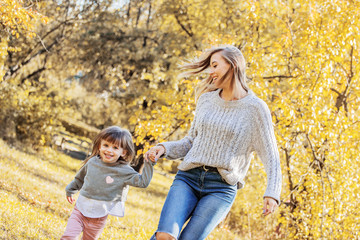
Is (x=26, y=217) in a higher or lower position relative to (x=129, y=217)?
higher

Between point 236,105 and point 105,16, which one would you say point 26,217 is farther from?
point 105,16

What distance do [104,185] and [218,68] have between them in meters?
1.45

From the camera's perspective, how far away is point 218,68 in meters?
3.46

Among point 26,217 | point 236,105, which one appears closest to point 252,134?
point 236,105

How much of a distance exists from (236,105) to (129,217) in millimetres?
6644

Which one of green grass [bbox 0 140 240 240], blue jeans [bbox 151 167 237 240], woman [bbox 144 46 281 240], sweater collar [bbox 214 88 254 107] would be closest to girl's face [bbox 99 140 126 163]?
woman [bbox 144 46 281 240]

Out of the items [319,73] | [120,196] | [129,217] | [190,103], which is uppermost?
[319,73]

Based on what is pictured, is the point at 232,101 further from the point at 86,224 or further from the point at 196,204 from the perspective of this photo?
the point at 86,224

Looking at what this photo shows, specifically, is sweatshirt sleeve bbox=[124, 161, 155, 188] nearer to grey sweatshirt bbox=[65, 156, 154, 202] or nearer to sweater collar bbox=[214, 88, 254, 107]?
grey sweatshirt bbox=[65, 156, 154, 202]

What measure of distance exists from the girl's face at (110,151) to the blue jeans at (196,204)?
29.3 inches

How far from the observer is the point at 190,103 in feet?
27.0

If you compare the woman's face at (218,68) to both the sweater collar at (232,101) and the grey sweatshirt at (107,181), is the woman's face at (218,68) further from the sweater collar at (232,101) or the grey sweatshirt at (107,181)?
the grey sweatshirt at (107,181)

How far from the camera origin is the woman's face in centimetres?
345

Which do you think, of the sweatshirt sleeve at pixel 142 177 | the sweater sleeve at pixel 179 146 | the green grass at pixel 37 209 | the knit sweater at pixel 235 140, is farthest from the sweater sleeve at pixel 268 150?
the green grass at pixel 37 209
